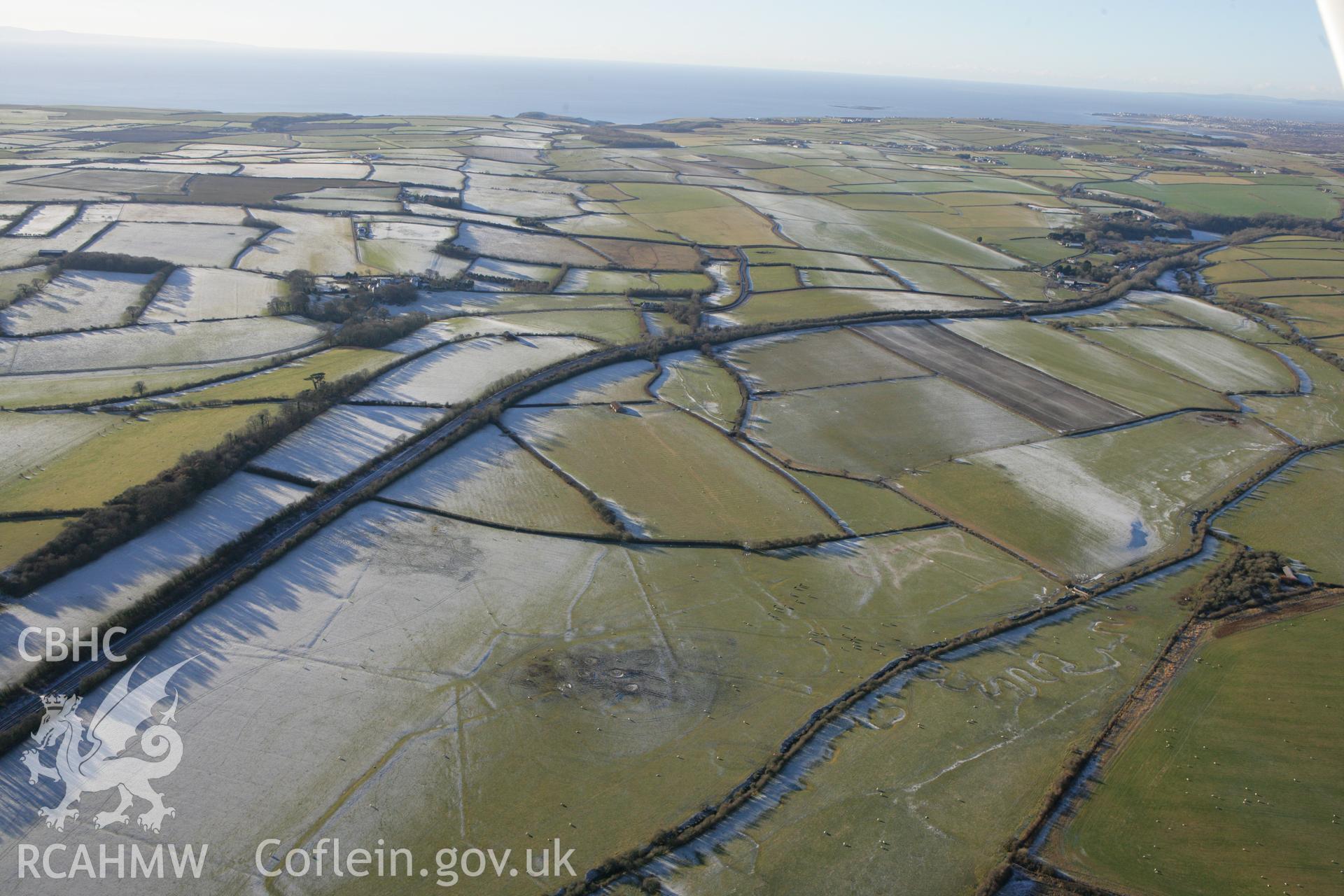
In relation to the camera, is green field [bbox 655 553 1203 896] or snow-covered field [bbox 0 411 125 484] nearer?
green field [bbox 655 553 1203 896]

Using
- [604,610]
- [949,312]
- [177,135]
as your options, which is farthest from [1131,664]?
[177,135]

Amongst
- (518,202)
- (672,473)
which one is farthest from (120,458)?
(518,202)

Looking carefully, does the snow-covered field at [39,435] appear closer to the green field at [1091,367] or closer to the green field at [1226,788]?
the green field at [1226,788]

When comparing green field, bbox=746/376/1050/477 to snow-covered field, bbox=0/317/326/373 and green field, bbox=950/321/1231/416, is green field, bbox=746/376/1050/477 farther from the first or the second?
snow-covered field, bbox=0/317/326/373

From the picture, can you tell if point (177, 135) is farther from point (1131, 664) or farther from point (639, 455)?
point (1131, 664)

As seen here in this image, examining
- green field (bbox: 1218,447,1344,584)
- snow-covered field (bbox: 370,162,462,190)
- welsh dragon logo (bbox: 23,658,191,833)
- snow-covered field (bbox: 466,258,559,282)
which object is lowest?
welsh dragon logo (bbox: 23,658,191,833)

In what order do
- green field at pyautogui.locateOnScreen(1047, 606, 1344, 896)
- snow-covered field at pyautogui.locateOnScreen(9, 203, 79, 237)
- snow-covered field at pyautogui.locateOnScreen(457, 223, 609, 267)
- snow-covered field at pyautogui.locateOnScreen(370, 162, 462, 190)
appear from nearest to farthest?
green field at pyautogui.locateOnScreen(1047, 606, 1344, 896)
snow-covered field at pyautogui.locateOnScreen(9, 203, 79, 237)
snow-covered field at pyautogui.locateOnScreen(457, 223, 609, 267)
snow-covered field at pyautogui.locateOnScreen(370, 162, 462, 190)

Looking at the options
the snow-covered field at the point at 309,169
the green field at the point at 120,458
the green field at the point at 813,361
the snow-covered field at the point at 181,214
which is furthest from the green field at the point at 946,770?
the snow-covered field at the point at 309,169

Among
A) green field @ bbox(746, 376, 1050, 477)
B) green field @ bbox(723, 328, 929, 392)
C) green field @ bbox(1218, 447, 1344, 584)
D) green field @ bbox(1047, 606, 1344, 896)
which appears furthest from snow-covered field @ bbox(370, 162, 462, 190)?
green field @ bbox(1047, 606, 1344, 896)
